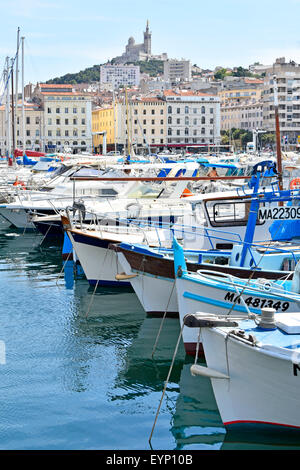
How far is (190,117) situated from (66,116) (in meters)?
22.7

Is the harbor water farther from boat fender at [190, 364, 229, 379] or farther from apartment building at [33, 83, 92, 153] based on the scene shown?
apartment building at [33, 83, 92, 153]

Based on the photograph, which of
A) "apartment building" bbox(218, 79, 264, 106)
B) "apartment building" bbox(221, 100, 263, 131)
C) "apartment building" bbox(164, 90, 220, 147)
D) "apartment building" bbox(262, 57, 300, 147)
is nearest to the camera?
"apartment building" bbox(164, 90, 220, 147)

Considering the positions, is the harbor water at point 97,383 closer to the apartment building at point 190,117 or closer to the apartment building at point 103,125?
the apartment building at point 103,125

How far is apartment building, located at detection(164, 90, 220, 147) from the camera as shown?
12175 centimetres

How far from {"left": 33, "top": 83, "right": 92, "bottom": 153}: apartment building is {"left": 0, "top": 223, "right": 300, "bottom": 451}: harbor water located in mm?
101357

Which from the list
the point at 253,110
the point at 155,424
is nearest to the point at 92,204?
the point at 155,424

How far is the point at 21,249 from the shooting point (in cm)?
2606

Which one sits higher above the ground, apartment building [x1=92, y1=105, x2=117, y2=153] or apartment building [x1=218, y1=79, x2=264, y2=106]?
apartment building [x1=218, y1=79, x2=264, y2=106]

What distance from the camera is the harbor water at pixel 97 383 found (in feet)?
30.1

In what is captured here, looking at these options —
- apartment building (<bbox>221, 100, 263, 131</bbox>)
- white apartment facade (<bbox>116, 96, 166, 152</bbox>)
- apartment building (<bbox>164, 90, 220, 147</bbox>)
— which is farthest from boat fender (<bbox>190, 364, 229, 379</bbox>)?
apartment building (<bbox>221, 100, 263, 131</bbox>)

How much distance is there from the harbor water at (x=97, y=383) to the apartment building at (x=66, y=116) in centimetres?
10136

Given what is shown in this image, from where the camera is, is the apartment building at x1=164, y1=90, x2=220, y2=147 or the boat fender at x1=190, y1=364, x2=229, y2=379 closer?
the boat fender at x1=190, y1=364, x2=229, y2=379

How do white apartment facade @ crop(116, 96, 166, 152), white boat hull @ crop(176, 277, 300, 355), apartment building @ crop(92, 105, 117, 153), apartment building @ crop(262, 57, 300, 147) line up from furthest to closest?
apartment building @ crop(262, 57, 300, 147), white apartment facade @ crop(116, 96, 166, 152), apartment building @ crop(92, 105, 117, 153), white boat hull @ crop(176, 277, 300, 355)
